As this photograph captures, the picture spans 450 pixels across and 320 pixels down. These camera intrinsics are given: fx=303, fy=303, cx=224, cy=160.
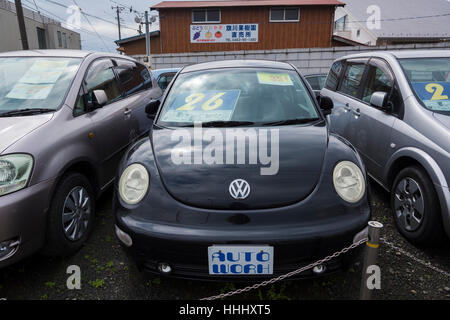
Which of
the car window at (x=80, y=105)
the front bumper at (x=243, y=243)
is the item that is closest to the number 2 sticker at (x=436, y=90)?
the front bumper at (x=243, y=243)

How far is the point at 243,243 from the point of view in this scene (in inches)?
60.8

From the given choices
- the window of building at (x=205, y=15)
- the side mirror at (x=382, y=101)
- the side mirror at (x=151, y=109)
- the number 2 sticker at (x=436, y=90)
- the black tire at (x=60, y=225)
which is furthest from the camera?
the window of building at (x=205, y=15)

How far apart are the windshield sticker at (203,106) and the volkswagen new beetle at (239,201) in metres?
0.15

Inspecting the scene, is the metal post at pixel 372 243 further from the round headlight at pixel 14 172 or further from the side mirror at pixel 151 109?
the side mirror at pixel 151 109

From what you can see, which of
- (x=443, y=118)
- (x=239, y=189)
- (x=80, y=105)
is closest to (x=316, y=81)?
(x=443, y=118)

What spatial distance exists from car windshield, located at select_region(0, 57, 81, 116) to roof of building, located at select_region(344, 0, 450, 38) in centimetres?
2488

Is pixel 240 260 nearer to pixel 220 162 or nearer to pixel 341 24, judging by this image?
pixel 220 162

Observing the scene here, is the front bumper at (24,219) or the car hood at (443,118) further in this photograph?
the car hood at (443,118)

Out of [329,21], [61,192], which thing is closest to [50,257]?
[61,192]

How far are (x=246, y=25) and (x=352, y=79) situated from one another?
1505cm

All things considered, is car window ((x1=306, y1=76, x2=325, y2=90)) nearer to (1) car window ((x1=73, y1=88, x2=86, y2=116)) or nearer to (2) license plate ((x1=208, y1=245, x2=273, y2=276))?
(1) car window ((x1=73, y1=88, x2=86, y2=116))

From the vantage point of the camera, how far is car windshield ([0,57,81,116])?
2.42 metres

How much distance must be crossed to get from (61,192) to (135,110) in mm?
1696

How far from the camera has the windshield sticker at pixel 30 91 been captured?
248 cm
